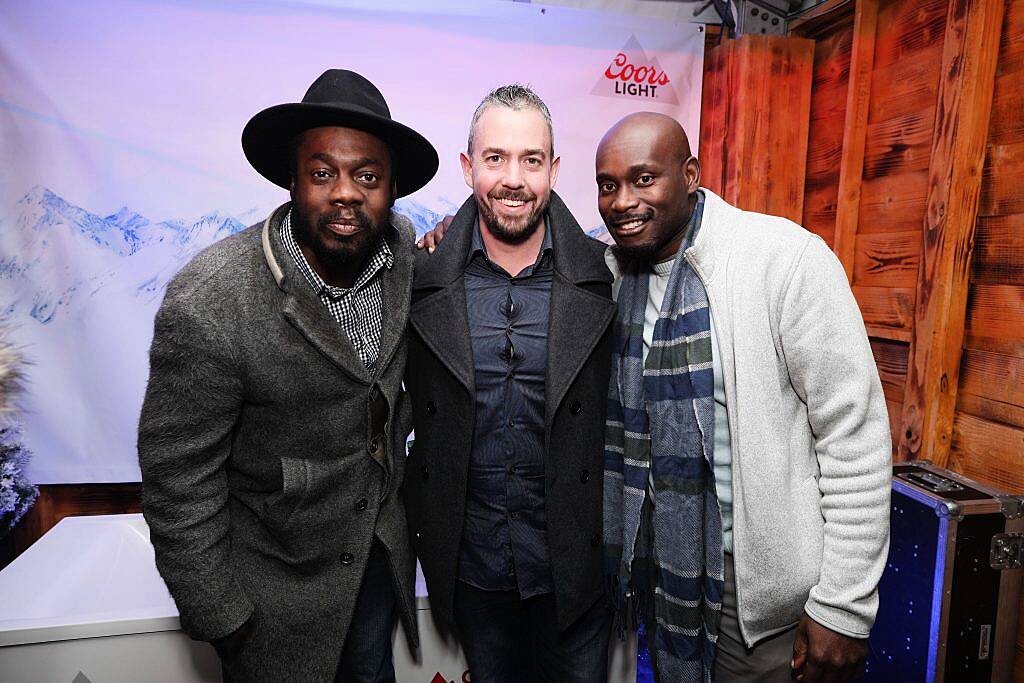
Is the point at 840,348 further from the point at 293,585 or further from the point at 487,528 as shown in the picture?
the point at 293,585

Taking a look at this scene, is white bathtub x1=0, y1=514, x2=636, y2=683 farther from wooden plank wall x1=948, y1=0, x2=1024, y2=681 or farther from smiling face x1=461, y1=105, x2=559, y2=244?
wooden plank wall x1=948, y1=0, x2=1024, y2=681

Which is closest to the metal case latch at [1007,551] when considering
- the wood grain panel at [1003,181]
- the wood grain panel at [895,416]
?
the wood grain panel at [895,416]

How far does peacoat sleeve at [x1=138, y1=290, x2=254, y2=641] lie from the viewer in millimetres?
1124

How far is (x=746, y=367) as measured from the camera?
3.79 ft

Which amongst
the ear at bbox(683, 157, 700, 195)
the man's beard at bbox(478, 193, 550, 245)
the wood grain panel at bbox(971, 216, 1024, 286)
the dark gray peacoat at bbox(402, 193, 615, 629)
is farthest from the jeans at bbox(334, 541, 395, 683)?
the wood grain panel at bbox(971, 216, 1024, 286)

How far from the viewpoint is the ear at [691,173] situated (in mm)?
1316

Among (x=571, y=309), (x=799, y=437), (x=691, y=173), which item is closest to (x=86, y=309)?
(x=571, y=309)

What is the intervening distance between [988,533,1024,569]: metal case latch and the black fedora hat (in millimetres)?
1930

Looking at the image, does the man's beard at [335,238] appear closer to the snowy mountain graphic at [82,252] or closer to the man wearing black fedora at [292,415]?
the man wearing black fedora at [292,415]

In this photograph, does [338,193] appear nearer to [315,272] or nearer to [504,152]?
[315,272]

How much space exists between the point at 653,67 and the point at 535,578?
221 cm

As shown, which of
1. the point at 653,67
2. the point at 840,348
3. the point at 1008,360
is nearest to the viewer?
the point at 840,348

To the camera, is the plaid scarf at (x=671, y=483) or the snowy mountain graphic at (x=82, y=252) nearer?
the plaid scarf at (x=671, y=483)

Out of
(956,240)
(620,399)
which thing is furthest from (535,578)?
(956,240)
